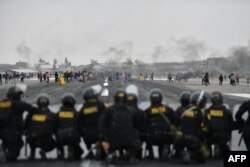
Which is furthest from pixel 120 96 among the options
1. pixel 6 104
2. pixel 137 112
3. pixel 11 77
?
pixel 11 77

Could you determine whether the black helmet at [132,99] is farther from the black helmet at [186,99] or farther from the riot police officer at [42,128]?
the riot police officer at [42,128]

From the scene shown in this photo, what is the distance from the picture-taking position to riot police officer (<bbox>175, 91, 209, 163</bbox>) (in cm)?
972

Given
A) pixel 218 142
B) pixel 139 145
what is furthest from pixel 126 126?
pixel 218 142

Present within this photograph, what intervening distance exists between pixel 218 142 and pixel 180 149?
0.93 meters

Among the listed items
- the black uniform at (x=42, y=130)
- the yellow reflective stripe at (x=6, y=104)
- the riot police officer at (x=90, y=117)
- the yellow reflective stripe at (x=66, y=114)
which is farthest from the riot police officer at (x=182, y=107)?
the yellow reflective stripe at (x=6, y=104)

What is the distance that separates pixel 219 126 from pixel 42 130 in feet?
12.9

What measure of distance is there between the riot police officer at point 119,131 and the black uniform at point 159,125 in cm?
56

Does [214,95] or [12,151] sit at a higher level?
[214,95]

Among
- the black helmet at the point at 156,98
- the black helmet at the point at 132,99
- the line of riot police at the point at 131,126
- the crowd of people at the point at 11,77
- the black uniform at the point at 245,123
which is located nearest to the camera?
the line of riot police at the point at 131,126

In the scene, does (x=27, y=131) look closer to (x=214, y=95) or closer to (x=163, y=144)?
(x=163, y=144)

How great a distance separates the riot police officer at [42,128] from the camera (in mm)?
10148

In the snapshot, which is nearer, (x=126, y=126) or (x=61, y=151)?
(x=126, y=126)

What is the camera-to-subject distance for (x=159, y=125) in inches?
399

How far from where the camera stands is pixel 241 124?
10508 millimetres
